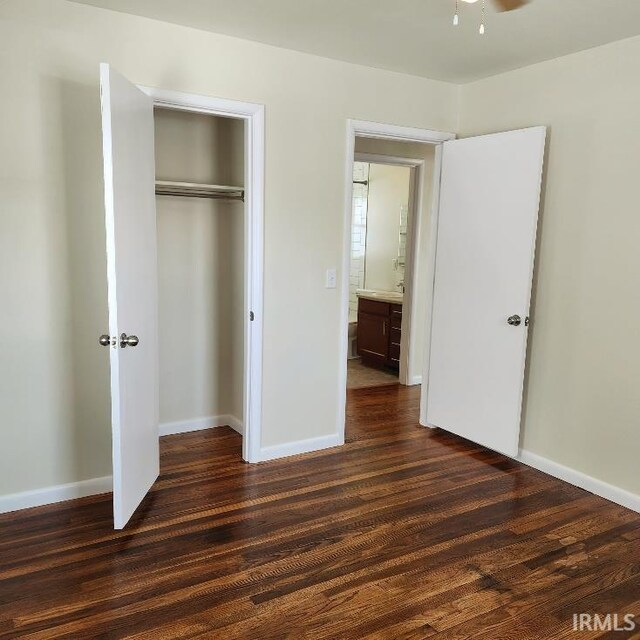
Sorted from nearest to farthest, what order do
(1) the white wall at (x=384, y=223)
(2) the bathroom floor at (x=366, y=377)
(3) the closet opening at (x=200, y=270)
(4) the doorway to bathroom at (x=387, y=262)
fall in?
(3) the closet opening at (x=200, y=270)
(4) the doorway to bathroom at (x=387, y=262)
(2) the bathroom floor at (x=366, y=377)
(1) the white wall at (x=384, y=223)

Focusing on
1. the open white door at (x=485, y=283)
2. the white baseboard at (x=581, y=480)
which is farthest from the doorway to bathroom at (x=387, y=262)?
the white baseboard at (x=581, y=480)

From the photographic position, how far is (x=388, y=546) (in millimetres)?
2535

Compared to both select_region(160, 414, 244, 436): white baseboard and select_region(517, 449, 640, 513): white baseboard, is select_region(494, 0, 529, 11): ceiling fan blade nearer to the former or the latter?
select_region(517, 449, 640, 513): white baseboard

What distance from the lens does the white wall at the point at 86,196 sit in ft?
8.47

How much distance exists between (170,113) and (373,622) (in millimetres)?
3145

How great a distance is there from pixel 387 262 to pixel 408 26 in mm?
3720

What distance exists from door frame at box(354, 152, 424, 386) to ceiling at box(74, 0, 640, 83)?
71.0 inches

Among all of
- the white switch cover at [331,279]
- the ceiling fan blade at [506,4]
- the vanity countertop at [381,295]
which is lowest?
the vanity countertop at [381,295]

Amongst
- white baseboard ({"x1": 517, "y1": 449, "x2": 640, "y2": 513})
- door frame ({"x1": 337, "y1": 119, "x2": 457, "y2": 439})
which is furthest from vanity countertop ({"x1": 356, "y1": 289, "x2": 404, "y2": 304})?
white baseboard ({"x1": 517, "y1": 449, "x2": 640, "y2": 513})

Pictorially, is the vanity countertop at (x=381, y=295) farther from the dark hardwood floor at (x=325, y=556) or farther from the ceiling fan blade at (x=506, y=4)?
the ceiling fan blade at (x=506, y=4)

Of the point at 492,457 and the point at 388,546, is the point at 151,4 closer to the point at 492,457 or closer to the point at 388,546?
the point at 388,546

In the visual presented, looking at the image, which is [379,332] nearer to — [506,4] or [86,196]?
[86,196]

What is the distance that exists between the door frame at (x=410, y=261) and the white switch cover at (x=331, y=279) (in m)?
1.82

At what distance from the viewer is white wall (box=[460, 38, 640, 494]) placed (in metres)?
2.92
